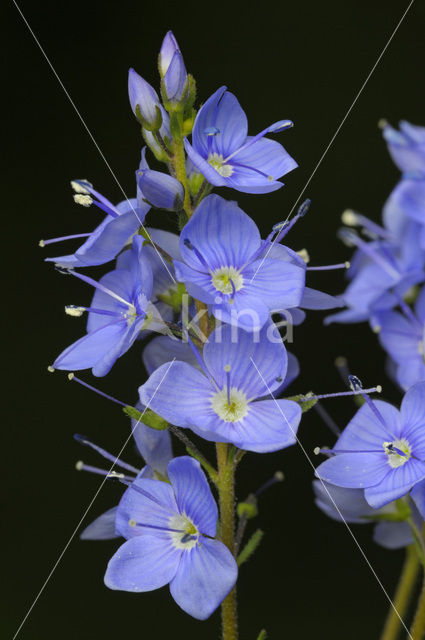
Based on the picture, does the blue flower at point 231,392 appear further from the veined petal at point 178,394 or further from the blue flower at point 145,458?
the blue flower at point 145,458

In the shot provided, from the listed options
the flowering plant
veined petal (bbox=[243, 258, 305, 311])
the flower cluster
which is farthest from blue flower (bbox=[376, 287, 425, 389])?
veined petal (bbox=[243, 258, 305, 311])

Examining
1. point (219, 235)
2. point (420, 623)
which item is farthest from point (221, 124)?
point (420, 623)

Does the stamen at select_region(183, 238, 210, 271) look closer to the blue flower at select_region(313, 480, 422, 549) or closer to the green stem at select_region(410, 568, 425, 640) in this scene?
the blue flower at select_region(313, 480, 422, 549)

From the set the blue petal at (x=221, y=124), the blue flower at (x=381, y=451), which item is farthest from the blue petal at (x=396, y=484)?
the blue petal at (x=221, y=124)

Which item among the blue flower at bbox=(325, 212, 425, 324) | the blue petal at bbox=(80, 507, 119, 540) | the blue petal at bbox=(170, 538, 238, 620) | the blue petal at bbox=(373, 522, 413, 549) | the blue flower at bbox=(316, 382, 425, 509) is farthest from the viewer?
the blue petal at bbox=(373, 522, 413, 549)

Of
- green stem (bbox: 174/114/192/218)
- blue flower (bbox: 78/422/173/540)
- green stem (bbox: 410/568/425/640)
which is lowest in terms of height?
green stem (bbox: 410/568/425/640)

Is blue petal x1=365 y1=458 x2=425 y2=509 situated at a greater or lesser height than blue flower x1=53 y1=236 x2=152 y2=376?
lesser

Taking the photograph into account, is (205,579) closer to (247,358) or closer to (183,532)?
(183,532)
